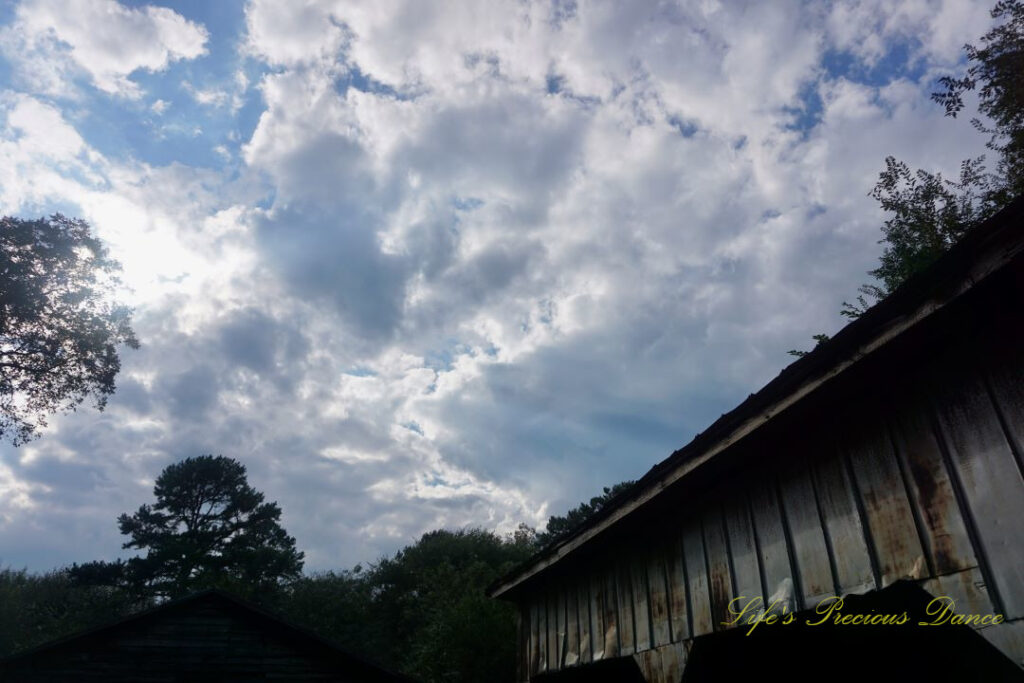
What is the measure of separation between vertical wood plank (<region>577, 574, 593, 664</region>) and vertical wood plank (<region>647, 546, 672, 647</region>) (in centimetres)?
130

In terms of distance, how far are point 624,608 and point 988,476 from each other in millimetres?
3512

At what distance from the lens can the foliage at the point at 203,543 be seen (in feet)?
127

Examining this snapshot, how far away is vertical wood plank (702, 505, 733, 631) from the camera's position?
415 centimetres

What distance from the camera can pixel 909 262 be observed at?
17375 millimetres

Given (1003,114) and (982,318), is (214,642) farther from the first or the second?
(1003,114)

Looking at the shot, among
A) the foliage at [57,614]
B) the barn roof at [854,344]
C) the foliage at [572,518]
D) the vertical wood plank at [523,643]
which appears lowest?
the vertical wood plank at [523,643]

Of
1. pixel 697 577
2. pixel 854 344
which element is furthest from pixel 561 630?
pixel 854 344

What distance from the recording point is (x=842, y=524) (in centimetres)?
336

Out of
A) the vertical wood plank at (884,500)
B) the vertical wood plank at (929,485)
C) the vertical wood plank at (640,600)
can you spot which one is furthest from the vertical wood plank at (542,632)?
the vertical wood plank at (929,485)

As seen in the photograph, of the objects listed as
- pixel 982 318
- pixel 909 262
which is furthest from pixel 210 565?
pixel 982 318

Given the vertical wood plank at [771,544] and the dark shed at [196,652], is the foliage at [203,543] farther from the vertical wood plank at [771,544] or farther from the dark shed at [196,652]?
the vertical wood plank at [771,544]

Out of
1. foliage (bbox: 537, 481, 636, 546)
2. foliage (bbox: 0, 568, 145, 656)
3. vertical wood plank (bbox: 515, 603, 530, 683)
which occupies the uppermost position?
foliage (bbox: 537, 481, 636, 546)

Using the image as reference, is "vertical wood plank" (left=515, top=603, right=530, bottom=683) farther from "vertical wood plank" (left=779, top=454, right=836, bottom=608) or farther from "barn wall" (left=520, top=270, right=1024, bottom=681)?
"vertical wood plank" (left=779, top=454, right=836, bottom=608)

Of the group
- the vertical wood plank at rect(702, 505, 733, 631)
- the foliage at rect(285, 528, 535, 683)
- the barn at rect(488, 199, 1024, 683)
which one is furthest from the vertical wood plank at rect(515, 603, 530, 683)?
the foliage at rect(285, 528, 535, 683)
